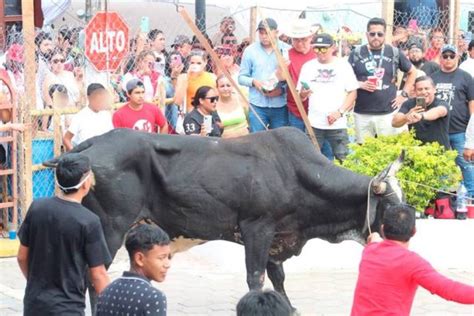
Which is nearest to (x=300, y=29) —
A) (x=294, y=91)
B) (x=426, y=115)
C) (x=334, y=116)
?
(x=294, y=91)

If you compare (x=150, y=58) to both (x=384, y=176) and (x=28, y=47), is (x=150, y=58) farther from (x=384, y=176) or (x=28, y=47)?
(x=384, y=176)

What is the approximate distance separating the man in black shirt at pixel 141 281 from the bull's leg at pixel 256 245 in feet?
11.6

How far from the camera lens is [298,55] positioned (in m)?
12.6

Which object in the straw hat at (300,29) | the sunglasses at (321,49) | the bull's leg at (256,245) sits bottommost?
the bull's leg at (256,245)

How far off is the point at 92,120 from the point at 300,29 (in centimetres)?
288

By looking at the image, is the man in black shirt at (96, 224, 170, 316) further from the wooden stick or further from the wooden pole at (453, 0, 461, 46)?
the wooden pole at (453, 0, 461, 46)

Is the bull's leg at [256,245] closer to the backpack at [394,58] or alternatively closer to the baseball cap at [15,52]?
the backpack at [394,58]

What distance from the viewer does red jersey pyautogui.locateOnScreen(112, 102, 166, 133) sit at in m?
10.8

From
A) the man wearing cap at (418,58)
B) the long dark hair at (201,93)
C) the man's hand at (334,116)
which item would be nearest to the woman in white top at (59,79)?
the long dark hair at (201,93)

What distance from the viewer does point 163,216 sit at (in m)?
8.86

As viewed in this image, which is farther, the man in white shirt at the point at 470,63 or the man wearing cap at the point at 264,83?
the man in white shirt at the point at 470,63

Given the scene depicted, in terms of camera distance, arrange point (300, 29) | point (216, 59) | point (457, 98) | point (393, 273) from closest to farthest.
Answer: point (393, 273) → point (216, 59) → point (457, 98) → point (300, 29)

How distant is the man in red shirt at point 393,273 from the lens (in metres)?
5.96

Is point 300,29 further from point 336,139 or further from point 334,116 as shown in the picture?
point 336,139
